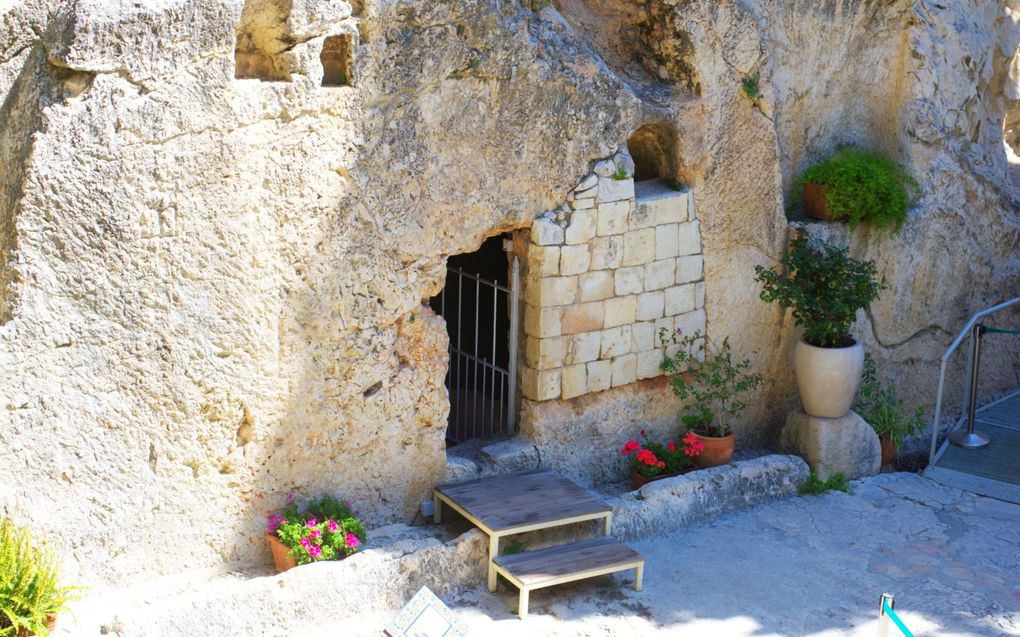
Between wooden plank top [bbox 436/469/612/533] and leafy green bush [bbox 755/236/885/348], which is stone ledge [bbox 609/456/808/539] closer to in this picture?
wooden plank top [bbox 436/469/612/533]

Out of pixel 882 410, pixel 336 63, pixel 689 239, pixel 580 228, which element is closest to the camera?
pixel 336 63

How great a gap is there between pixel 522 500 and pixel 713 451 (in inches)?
69.5

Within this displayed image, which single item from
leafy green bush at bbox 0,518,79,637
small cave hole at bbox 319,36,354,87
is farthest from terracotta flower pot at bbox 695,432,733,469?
leafy green bush at bbox 0,518,79,637

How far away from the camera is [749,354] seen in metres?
9.65

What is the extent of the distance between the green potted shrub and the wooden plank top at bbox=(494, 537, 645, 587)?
2.34m

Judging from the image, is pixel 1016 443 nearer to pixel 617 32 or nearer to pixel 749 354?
pixel 749 354

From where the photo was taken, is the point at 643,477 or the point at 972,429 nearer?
the point at 643,477

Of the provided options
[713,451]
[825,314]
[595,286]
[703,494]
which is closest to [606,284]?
[595,286]

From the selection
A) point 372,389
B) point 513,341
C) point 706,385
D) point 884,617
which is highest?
point 513,341

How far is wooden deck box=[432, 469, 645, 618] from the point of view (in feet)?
24.5

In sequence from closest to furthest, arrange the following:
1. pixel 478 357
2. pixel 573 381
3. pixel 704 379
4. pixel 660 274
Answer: pixel 573 381, pixel 660 274, pixel 704 379, pixel 478 357

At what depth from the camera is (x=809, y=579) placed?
804cm

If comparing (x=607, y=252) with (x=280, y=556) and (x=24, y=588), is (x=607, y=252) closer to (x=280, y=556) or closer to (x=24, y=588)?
(x=280, y=556)

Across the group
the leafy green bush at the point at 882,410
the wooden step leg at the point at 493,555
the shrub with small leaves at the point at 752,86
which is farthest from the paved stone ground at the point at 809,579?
the shrub with small leaves at the point at 752,86
